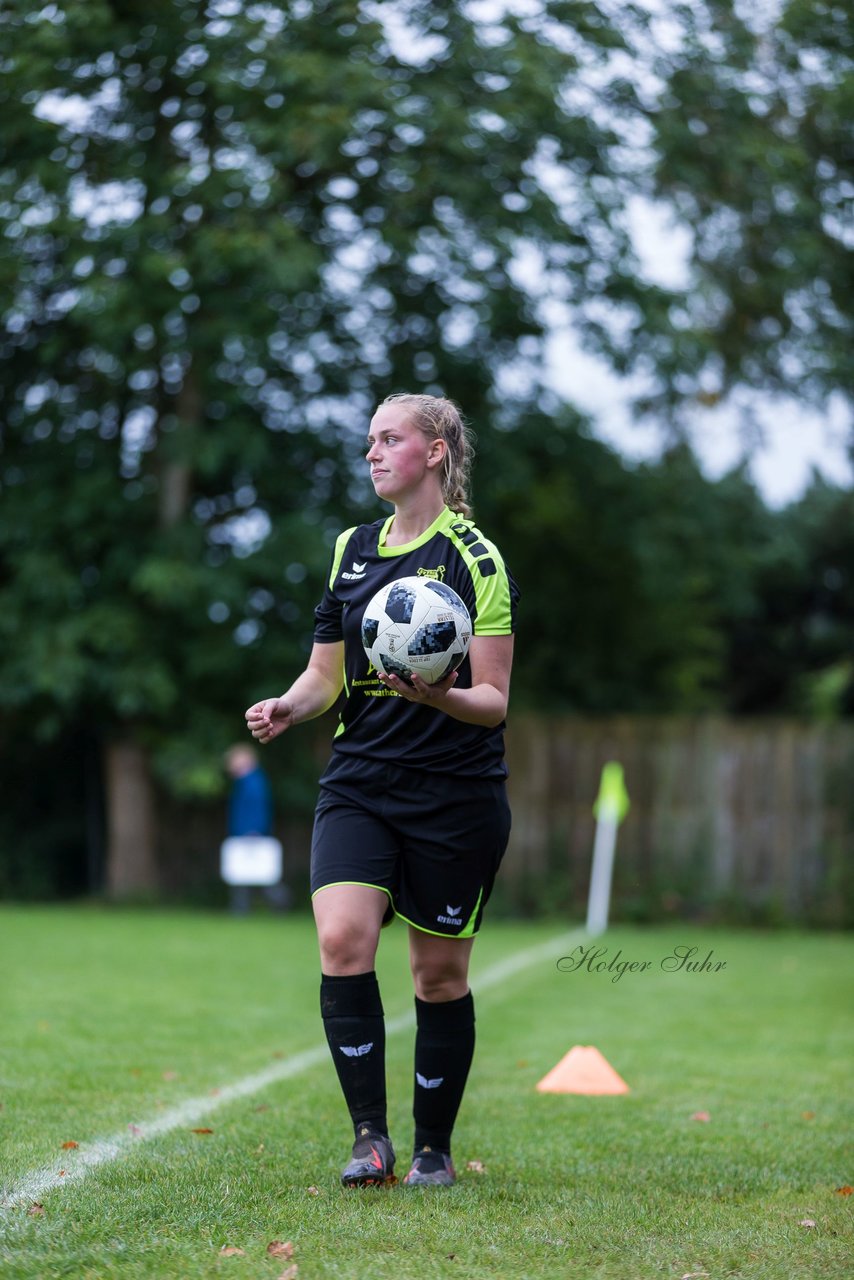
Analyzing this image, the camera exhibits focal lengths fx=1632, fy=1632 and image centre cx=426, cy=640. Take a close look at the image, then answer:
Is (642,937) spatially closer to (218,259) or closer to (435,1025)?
(218,259)

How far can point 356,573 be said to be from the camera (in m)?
4.64

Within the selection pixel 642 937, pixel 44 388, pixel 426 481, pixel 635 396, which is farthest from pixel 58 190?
pixel 426 481

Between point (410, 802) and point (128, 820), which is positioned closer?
point (410, 802)

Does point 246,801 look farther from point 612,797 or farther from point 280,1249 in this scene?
point 280,1249

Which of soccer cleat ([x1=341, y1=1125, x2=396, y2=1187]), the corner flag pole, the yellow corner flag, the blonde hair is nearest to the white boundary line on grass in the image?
soccer cleat ([x1=341, y1=1125, x2=396, y2=1187])

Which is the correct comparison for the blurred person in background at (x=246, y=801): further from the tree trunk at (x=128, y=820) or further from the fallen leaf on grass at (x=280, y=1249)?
the fallen leaf on grass at (x=280, y=1249)

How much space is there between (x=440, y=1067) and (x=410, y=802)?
0.80 metres

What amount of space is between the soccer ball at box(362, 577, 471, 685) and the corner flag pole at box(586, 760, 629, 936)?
1355 centimetres

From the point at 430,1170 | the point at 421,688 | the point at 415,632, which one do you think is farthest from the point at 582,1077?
the point at 415,632

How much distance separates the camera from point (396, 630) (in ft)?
13.3

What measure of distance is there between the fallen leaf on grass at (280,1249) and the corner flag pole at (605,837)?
45.3 feet

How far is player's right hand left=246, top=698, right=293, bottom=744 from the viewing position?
4398 mm

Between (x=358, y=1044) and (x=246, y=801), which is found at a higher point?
(x=358, y=1044)

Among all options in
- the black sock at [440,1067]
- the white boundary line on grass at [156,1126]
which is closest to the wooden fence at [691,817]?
the white boundary line on grass at [156,1126]
